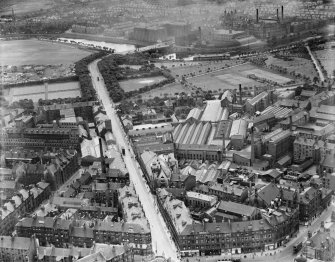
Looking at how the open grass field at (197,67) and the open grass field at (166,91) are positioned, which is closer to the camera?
→ the open grass field at (166,91)

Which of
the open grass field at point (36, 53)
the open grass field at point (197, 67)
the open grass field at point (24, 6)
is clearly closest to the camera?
the open grass field at point (197, 67)

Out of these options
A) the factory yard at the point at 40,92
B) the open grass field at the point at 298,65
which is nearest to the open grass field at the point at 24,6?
the factory yard at the point at 40,92

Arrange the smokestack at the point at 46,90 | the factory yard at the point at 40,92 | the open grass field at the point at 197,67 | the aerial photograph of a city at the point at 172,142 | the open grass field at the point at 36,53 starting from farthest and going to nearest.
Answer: the open grass field at the point at 36,53 < the open grass field at the point at 197,67 < the smokestack at the point at 46,90 < the factory yard at the point at 40,92 < the aerial photograph of a city at the point at 172,142

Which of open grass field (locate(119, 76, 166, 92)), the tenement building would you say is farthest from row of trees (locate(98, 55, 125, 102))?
the tenement building

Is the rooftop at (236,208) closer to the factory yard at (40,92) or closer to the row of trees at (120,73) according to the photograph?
the row of trees at (120,73)

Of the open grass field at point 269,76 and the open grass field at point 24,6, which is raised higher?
the open grass field at point 24,6

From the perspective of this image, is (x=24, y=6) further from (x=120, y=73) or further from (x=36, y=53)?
(x=120, y=73)

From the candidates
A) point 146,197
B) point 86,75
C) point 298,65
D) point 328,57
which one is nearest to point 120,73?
point 86,75
